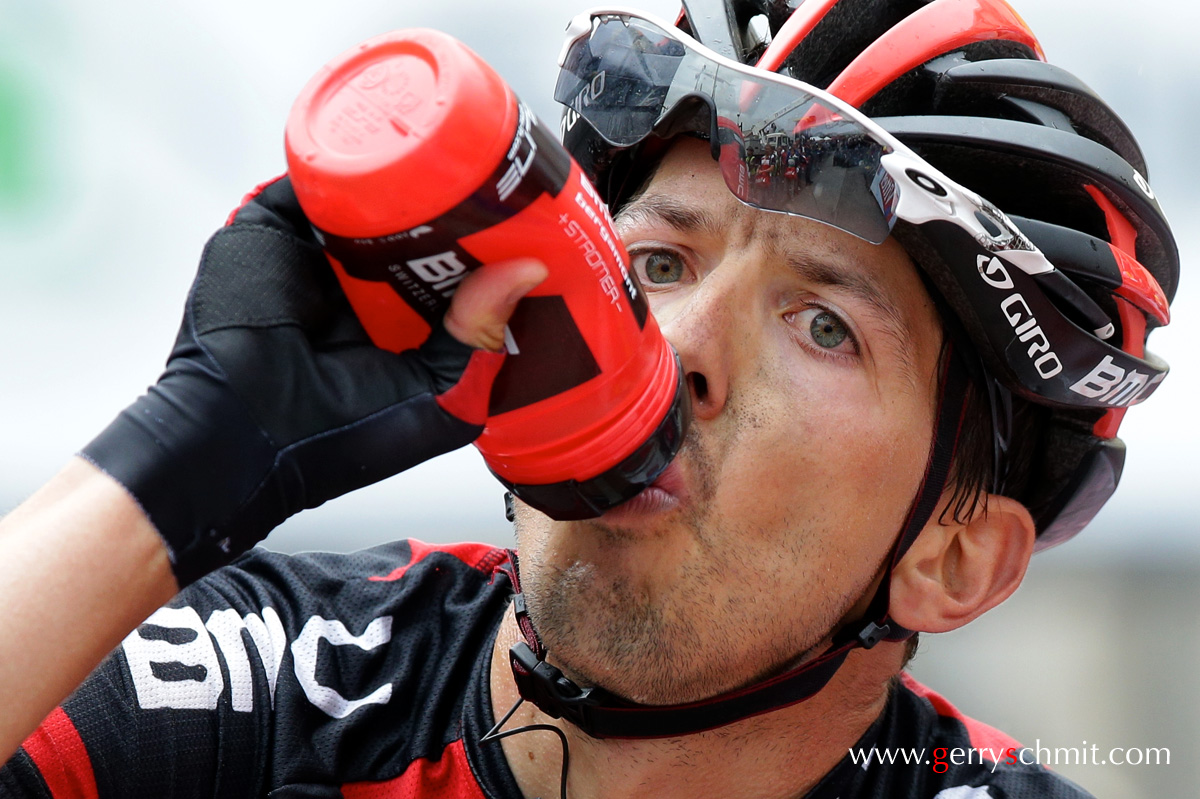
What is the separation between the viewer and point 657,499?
167 centimetres

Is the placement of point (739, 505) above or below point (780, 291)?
below

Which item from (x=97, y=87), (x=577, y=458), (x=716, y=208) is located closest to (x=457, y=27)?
(x=97, y=87)

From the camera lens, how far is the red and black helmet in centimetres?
184

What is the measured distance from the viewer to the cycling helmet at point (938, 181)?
1.77 meters

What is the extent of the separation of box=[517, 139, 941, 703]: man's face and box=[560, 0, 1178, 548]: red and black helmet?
13 centimetres

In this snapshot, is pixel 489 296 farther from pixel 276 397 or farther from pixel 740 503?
pixel 740 503

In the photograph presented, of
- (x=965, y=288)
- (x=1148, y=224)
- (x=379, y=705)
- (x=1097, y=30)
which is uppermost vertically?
(x=965, y=288)

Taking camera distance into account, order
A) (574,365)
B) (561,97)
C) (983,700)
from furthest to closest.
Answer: (983,700)
(561,97)
(574,365)

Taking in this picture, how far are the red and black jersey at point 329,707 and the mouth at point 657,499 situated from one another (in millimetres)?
566

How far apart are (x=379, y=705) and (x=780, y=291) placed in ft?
3.40

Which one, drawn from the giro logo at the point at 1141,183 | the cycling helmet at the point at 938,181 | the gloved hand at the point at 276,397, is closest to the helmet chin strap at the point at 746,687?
the cycling helmet at the point at 938,181

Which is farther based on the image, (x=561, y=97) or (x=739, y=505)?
(x=561, y=97)

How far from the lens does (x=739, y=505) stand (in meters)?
1.71

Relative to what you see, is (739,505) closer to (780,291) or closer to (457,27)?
(780,291)
